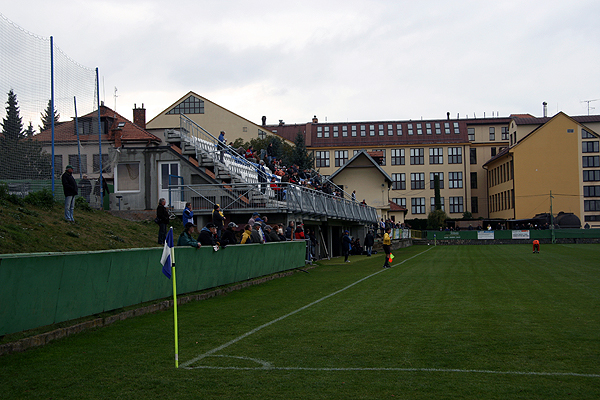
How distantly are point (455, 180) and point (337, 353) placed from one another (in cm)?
8814

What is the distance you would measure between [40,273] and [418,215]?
87.9 meters

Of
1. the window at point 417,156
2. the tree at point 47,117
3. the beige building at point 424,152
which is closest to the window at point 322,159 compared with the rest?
the beige building at point 424,152

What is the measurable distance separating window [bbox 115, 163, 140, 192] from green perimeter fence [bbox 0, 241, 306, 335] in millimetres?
16970

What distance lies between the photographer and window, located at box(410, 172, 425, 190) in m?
93.3

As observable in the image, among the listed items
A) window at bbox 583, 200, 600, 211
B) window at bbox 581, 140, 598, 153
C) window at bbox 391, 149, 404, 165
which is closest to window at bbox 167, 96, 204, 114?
window at bbox 391, 149, 404, 165

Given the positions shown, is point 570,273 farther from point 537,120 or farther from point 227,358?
point 537,120

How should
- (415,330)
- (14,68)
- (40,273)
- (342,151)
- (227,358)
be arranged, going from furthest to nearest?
(342,151) < (14,68) < (415,330) < (40,273) < (227,358)

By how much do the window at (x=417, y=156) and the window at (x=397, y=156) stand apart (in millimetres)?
1580

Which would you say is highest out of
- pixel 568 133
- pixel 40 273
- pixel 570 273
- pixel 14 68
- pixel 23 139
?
pixel 568 133

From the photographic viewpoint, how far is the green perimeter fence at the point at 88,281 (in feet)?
27.0

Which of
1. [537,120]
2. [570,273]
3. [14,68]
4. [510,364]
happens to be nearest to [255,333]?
[510,364]

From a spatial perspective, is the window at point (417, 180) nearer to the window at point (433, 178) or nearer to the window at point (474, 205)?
the window at point (433, 178)

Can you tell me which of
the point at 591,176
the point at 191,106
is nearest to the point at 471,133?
the point at 591,176

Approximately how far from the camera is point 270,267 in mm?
20625
